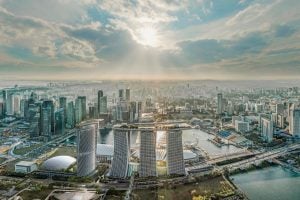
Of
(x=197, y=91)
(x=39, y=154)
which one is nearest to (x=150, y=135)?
(x=39, y=154)

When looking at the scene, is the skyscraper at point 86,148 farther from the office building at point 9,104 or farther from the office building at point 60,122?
the office building at point 9,104

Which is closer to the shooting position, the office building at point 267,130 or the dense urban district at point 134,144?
the dense urban district at point 134,144

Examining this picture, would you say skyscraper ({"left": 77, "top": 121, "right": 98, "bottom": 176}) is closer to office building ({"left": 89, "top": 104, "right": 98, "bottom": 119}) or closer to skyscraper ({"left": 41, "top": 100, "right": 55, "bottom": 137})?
skyscraper ({"left": 41, "top": 100, "right": 55, "bottom": 137})

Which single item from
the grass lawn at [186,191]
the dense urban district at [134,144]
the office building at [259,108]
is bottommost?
the grass lawn at [186,191]

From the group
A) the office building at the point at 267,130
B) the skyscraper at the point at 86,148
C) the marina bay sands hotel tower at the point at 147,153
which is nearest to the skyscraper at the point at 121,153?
the marina bay sands hotel tower at the point at 147,153

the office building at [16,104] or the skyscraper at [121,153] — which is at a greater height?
the office building at [16,104]

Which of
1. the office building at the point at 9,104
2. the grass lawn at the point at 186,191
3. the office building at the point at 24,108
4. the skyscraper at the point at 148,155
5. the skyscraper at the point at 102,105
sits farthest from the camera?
the office building at the point at 9,104
